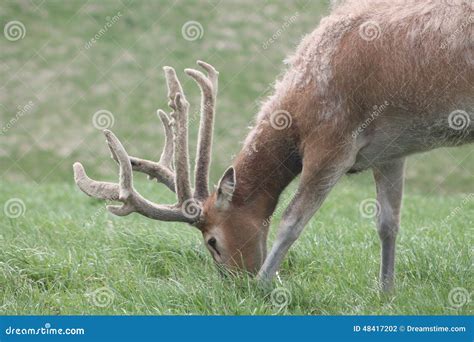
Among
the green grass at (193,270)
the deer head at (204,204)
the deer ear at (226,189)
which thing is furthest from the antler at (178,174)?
the green grass at (193,270)

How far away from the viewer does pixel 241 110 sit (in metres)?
20.1

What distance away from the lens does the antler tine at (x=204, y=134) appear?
6.49 meters

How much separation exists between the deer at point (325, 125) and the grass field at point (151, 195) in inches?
17.7

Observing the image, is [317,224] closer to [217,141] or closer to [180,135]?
[180,135]

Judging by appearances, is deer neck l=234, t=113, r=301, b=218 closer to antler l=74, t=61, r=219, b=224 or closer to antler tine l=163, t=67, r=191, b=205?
antler l=74, t=61, r=219, b=224

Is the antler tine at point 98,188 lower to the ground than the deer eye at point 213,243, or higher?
higher

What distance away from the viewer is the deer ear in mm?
6297

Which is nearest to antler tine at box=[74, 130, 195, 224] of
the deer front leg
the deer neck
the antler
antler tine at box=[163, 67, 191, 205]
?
the antler

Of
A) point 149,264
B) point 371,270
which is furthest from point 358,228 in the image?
point 149,264

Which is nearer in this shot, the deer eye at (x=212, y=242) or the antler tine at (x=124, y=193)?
the antler tine at (x=124, y=193)

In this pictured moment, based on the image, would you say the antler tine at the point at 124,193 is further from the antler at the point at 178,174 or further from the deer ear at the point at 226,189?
the deer ear at the point at 226,189

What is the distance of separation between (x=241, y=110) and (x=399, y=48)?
46.3 ft

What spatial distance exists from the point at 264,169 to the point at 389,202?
3.82 feet

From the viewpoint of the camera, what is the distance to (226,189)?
6387 mm
